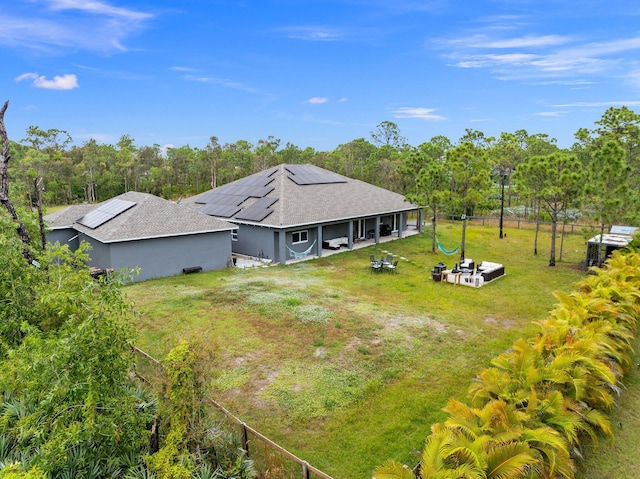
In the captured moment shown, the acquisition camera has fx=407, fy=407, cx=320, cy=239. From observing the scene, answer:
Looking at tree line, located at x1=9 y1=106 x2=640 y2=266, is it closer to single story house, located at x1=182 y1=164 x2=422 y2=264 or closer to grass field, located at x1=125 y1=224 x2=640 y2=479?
single story house, located at x1=182 y1=164 x2=422 y2=264

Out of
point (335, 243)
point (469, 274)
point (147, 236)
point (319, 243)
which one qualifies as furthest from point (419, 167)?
point (147, 236)

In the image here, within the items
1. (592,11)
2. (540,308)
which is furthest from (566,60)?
(540,308)

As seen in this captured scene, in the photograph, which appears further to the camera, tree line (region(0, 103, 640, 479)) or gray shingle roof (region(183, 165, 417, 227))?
gray shingle roof (region(183, 165, 417, 227))

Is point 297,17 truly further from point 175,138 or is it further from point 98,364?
point 175,138

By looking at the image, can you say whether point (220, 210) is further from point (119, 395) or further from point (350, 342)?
point (119, 395)

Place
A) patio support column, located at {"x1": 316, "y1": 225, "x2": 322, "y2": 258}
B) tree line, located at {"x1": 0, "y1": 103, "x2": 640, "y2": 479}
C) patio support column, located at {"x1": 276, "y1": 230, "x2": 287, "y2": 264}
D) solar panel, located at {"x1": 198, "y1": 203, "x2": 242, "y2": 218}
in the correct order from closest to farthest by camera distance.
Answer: tree line, located at {"x1": 0, "y1": 103, "x2": 640, "y2": 479}
patio support column, located at {"x1": 276, "y1": 230, "x2": 287, "y2": 264}
patio support column, located at {"x1": 316, "y1": 225, "x2": 322, "y2": 258}
solar panel, located at {"x1": 198, "y1": 203, "x2": 242, "y2": 218}

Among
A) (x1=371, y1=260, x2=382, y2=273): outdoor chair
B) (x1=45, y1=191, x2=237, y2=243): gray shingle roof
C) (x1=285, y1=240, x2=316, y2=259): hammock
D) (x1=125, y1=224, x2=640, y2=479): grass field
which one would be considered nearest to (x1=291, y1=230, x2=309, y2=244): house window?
(x1=285, y1=240, x2=316, y2=259): hammock

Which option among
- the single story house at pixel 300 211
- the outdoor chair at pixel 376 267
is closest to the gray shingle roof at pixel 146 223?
the single story house at pixel 300 211
